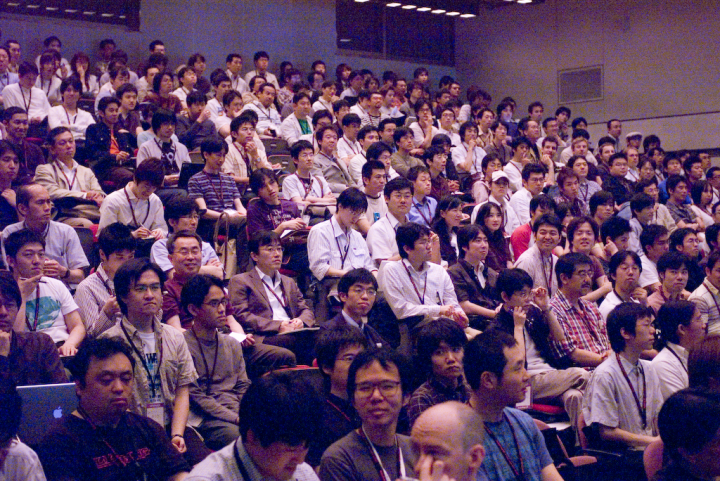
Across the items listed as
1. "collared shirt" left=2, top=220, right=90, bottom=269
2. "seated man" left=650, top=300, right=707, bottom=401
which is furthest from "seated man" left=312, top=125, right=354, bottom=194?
"seated man" left=650, top=300, right=707, bottom=401

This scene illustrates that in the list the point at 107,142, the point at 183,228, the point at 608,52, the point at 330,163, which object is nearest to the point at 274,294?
the point at 183,228

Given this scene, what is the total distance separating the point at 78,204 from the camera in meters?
6.09

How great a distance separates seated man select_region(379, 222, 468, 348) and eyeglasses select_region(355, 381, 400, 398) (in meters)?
2.18

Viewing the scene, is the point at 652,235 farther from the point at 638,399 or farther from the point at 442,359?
the point at 442,359

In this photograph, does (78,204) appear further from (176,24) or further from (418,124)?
(176,24)

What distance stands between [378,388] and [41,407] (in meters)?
1.22

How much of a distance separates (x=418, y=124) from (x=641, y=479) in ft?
21.9

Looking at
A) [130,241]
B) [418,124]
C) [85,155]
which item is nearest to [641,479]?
[130,241]

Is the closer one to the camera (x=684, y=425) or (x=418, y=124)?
(x=684, y=425)

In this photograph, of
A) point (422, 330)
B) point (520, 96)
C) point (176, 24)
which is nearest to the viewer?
point (422, 330)

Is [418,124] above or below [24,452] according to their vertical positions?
above

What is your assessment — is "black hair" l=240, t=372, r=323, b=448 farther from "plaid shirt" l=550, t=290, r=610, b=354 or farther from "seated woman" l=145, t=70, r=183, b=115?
"seated woman" l=145, t=70, r=183, b=115

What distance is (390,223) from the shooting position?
20.2 ft

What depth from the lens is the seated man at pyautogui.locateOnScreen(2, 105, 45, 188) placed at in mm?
6380
